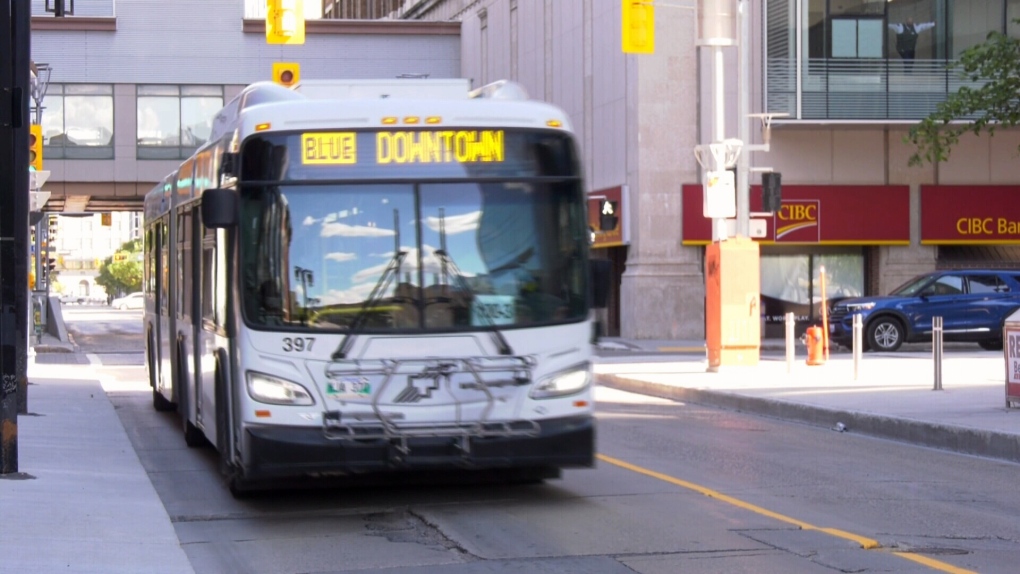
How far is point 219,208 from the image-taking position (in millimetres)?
9188

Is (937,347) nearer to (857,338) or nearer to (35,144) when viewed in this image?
(857,338)

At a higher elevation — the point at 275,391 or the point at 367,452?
the point at 275,391

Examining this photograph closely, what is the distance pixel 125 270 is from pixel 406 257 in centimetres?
13848

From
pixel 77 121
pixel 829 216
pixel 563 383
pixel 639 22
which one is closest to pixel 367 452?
pixel 563 383

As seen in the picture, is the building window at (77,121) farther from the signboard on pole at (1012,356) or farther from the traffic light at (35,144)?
the signboard on pole at (1012,356)

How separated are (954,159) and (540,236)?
29.7 metres

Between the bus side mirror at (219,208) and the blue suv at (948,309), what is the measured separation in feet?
72.9

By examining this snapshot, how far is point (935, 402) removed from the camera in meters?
16.9

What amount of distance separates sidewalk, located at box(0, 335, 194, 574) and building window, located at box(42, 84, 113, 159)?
122ft

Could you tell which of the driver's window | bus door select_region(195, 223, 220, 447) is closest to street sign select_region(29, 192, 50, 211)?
bus door select_region(195, 223, 220, 447)

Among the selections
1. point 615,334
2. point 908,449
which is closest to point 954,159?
point 615,334

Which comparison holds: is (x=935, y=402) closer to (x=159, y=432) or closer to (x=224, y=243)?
(x=159, y=432)

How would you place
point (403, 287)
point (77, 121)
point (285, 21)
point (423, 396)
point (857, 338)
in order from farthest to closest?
point (77, 121) → point (857, 338) → point (285, 21) → point (403, 287) → point (423, 396)

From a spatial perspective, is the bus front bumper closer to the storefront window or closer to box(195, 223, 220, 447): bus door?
box(195, 223, 220, 447): bus door
